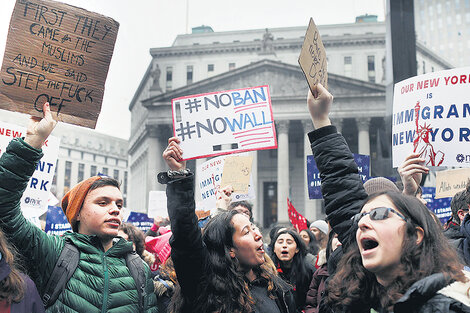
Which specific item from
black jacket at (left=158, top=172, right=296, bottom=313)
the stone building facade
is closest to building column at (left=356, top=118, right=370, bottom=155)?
the stone building facade

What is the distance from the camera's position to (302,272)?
5418 mm

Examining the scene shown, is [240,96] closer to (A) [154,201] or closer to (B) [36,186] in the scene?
(B) [36,186]

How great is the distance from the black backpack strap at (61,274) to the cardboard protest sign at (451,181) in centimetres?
593

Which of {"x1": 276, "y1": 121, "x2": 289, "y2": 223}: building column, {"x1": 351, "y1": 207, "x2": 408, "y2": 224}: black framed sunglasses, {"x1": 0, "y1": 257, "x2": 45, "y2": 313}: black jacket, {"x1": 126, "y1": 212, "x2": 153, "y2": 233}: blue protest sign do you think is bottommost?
{"x1": 0, "y1": 257, "x2": 45, "y2": 313}: black jacket

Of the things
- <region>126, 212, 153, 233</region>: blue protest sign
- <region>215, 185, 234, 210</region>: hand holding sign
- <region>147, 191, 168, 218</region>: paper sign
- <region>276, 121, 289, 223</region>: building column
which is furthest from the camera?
<region>276, 121, 289, 223</region>: building column

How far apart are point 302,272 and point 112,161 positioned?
111m

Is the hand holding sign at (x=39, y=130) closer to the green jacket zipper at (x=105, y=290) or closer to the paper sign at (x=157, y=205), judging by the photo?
the green jacket zipper at (x=105, y=290)

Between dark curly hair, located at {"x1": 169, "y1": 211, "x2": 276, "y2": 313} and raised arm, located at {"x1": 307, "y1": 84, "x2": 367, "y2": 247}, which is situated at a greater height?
raised arm, located at {"x1": 307, "y1": 84, "x2": 367, "y2": 247}

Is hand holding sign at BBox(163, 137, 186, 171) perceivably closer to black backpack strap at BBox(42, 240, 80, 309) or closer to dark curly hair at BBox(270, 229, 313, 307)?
black backpack strap at BBox(42, 240, 80, 309)

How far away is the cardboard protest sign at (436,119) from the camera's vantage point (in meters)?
4.39

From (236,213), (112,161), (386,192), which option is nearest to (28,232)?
(236,213)

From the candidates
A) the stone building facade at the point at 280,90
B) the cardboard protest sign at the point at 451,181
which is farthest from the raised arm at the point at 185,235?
the stone building facade at the point at 280,90

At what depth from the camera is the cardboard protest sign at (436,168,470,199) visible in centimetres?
741

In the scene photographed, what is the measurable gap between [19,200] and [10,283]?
20.1 inches
